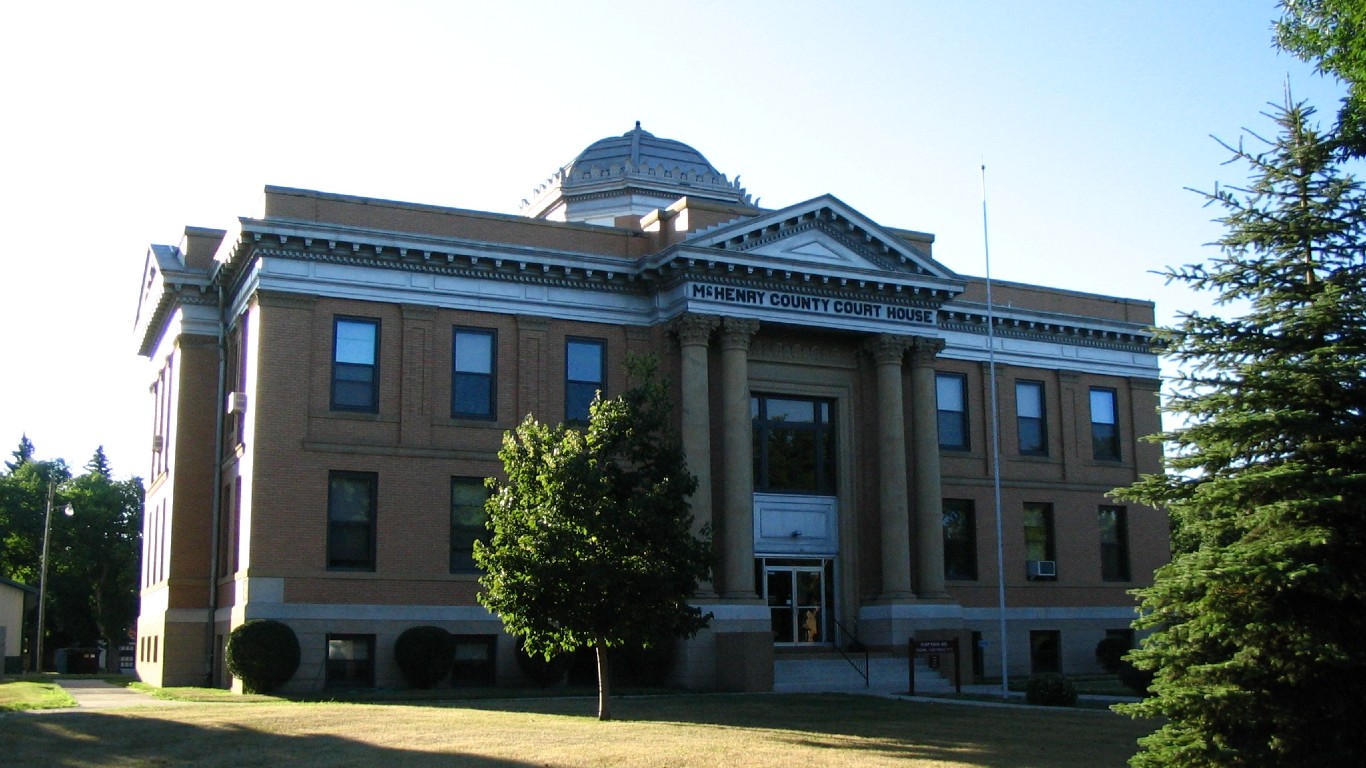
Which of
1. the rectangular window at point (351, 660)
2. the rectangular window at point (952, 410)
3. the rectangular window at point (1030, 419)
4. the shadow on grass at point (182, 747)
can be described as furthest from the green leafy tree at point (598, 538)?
the rectangular window at point (1030, 419)

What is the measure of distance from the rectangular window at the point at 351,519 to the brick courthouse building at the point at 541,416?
69 millimetres

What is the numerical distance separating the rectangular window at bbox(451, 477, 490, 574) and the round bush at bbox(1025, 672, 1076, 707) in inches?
517

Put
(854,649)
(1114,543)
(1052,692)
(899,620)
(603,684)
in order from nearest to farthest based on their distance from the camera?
(603,684) < (1052,692) < (899,620) < (854,649) < (1114,543)

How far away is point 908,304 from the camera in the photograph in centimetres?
3719

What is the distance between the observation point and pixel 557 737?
1888cm

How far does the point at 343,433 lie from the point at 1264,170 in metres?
22.8

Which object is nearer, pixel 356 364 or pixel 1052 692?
pixel 1052 692

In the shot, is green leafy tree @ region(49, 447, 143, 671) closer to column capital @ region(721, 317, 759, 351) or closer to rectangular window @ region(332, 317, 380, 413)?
rectangular window @ region(332, 317, 380, 413)

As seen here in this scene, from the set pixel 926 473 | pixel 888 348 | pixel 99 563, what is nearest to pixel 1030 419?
pixel 926 473

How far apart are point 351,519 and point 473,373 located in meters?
4.63

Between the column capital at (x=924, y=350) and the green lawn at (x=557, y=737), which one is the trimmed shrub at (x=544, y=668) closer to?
the green lawn at (x=557, y=737)

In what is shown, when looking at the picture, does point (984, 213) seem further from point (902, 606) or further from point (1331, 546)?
A: point (1331, 546)

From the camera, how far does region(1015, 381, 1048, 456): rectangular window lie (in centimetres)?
4250

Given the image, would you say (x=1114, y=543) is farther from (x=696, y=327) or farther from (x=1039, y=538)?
(x=696, y=327)
